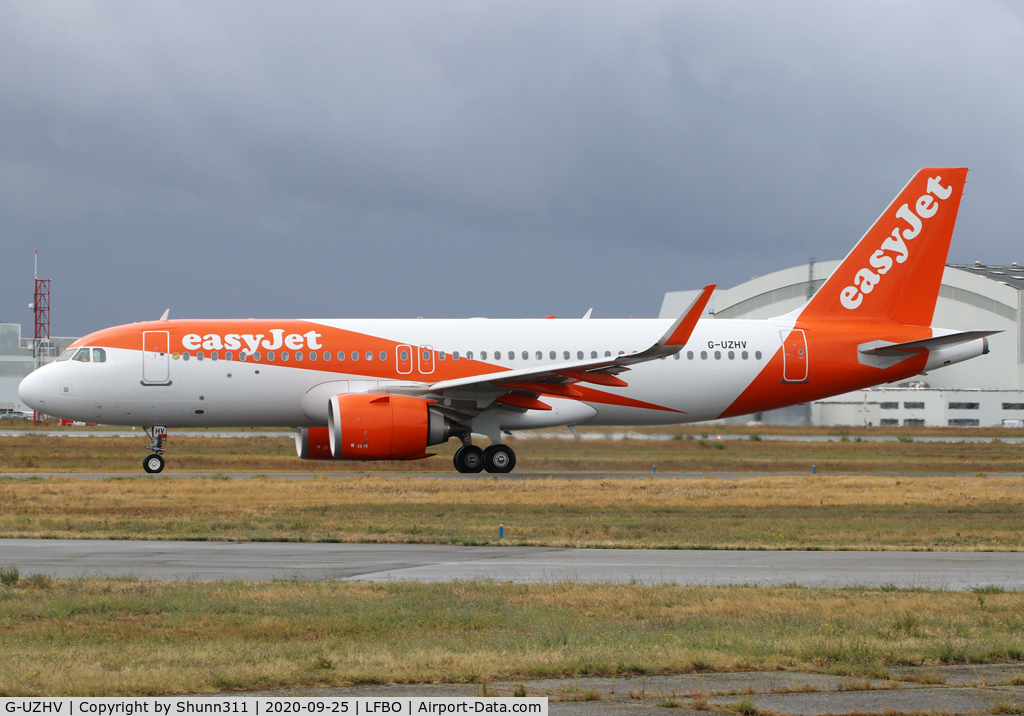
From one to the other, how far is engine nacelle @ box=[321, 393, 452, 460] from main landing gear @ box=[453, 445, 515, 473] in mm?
2052

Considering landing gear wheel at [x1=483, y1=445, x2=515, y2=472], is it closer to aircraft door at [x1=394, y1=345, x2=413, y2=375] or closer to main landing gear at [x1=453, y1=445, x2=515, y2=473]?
main landing gear at [x1=453, y1=445, x2=515, y2=473]

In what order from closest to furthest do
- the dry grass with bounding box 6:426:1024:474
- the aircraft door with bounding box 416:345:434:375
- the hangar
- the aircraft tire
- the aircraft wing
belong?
1. the aircraft wing
2. the aircraft door with bounding box 416:345:434:375
3. the aircraft tire
4. the dry grass with bounding box 6:426:1024:474
5. the hangar

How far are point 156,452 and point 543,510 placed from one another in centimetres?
1284

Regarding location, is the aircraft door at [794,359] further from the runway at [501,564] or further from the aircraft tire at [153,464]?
the aircraft tire at [153,464]

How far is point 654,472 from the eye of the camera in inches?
1152

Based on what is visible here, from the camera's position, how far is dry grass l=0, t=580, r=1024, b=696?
750cm

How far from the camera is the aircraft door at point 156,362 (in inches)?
1066

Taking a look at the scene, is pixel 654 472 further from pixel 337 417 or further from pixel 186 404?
pixel 186 404

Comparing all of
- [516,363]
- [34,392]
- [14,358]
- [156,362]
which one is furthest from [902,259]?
[14,358]

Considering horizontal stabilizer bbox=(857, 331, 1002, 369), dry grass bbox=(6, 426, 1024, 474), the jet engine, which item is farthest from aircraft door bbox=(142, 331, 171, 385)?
horizontal stabilizer bbox=(857, 331, 1002, 369)

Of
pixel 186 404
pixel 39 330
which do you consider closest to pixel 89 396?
pixel 186 404

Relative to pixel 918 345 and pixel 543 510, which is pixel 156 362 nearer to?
pixel 543 510

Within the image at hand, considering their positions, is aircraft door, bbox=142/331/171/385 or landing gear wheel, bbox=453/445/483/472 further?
landing gear wheel, bbox=453/445/483/472

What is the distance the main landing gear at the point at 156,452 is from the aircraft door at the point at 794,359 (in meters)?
15.9
